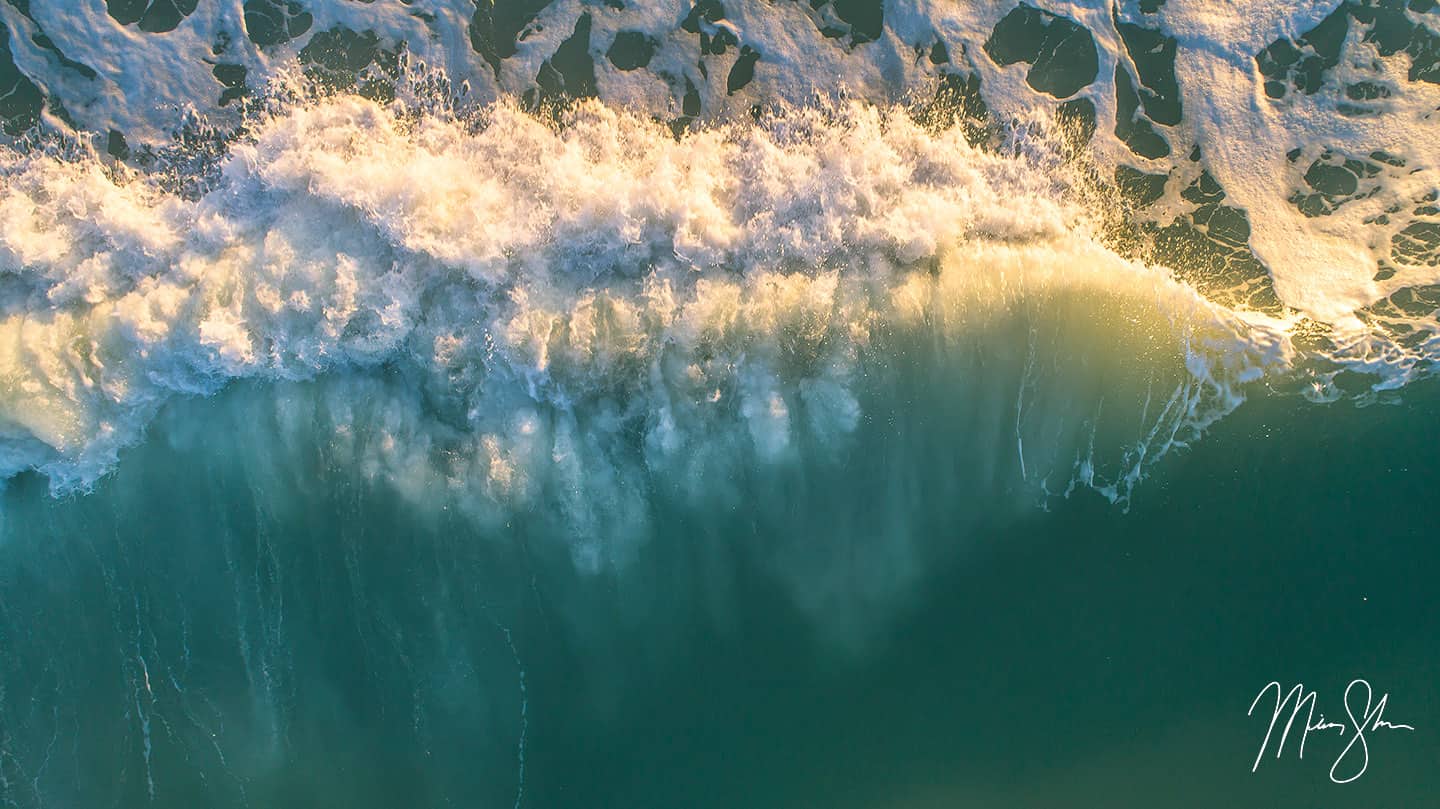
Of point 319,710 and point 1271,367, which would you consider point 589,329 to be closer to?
point 319,710

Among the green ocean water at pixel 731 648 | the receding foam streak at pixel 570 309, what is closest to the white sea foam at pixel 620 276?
the receding foam streak at pixel 570 309

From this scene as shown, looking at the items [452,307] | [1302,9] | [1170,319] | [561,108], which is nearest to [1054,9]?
[1302,9]
